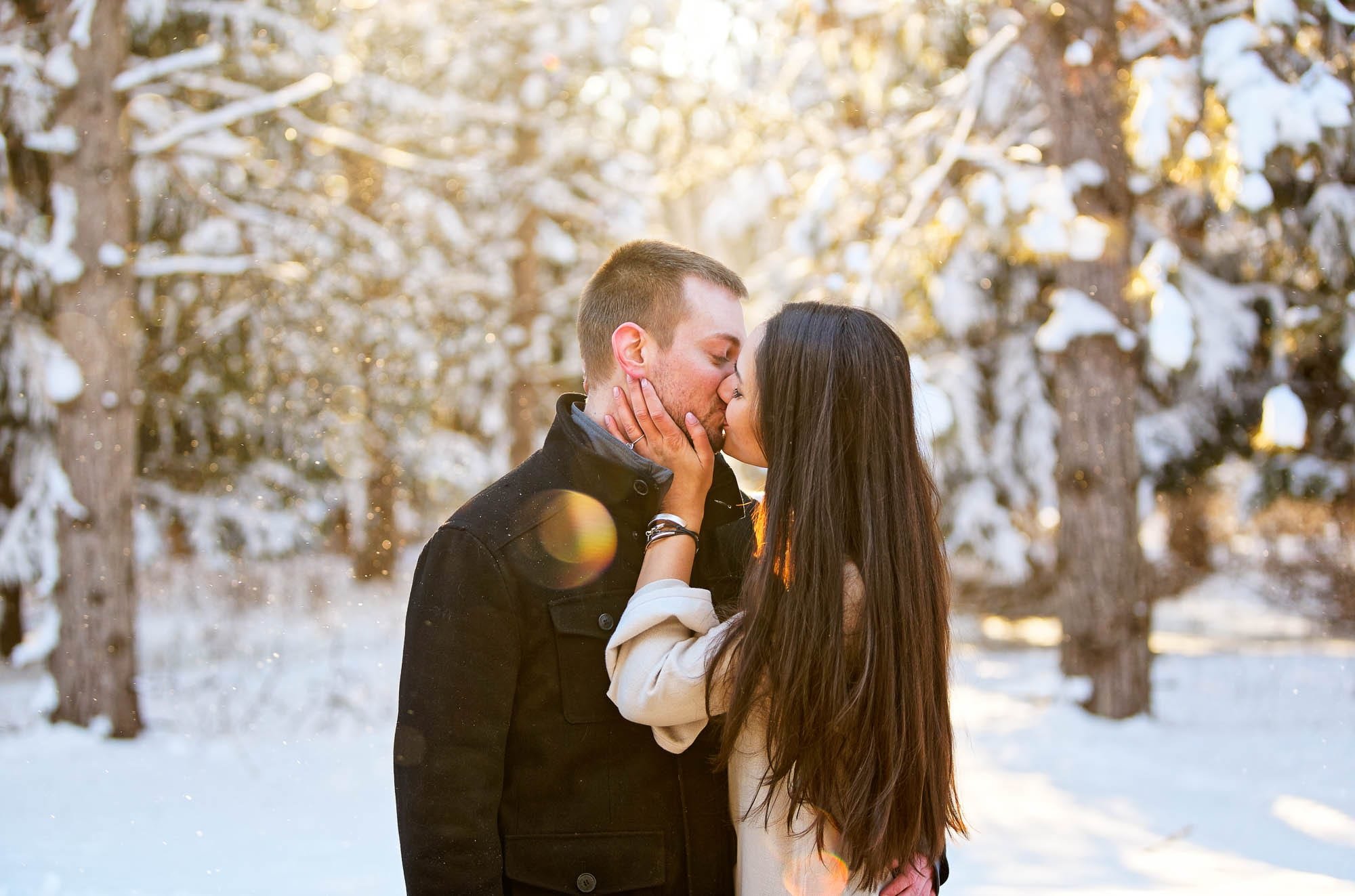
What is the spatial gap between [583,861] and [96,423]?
8.52 metres

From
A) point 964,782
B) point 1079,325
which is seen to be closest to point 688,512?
point 964,782

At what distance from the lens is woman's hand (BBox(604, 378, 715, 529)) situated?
8.89ft

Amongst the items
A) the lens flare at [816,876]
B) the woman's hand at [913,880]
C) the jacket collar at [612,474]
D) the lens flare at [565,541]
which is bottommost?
the woman's hand at [913,880]

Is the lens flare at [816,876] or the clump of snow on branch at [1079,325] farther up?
the clump of snow on branch at [1079,325]

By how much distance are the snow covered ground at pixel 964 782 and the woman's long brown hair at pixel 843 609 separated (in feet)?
11.4

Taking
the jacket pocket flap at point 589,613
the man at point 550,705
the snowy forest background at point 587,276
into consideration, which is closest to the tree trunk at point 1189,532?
the snowy forest background at point 587,276

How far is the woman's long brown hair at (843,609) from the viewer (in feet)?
7.77

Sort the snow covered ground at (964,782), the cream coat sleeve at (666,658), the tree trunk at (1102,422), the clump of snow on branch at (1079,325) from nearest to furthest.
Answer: the cream coat sleeve at (666,658), the snow covered ground at (964,782), the clump of snow on branch at (1079,325), the tree trunk at (1102,422)

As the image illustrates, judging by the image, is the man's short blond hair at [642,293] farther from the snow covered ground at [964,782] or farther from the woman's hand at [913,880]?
the snow covered ground at [964,782]

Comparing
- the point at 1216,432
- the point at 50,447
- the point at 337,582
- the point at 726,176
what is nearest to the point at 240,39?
the point at 50,447

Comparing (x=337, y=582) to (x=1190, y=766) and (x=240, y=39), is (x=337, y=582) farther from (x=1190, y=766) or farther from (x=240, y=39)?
(x=1190, y=766)

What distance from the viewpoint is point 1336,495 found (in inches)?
490

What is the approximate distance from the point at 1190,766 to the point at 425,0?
14824 mm

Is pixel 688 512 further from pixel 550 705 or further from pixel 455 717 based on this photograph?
pixel 455 717
